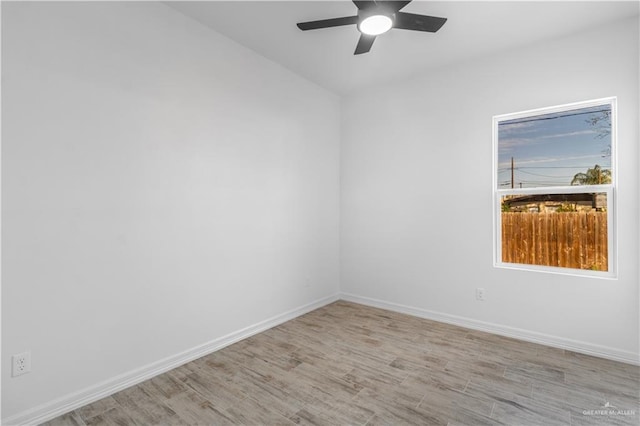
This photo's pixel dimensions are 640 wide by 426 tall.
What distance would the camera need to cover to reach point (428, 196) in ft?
12.1

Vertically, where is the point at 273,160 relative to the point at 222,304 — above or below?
above

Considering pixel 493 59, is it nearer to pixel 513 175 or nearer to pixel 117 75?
pixel 513 175

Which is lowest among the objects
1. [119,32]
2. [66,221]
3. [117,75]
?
[66,221]

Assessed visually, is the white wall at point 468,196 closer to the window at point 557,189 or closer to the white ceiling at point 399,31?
the window at point 557,189

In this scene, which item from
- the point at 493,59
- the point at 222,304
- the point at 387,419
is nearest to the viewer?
the point at 387,419

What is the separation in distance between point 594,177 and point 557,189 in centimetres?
28

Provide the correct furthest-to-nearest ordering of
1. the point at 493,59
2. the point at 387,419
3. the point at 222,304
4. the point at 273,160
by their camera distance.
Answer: the point at 273,160, the point at 493,59, the point at 222,304, the point at 387,419

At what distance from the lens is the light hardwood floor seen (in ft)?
6.34

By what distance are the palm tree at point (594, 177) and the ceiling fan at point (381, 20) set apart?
197 cm

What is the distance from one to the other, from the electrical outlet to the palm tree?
4336 millimetres

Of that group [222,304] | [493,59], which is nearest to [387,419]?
[222,304]

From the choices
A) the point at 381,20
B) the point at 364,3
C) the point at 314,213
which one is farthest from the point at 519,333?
the point at 364,3

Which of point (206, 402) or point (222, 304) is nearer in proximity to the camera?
point (206, 402)

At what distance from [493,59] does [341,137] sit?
6.47 feet
